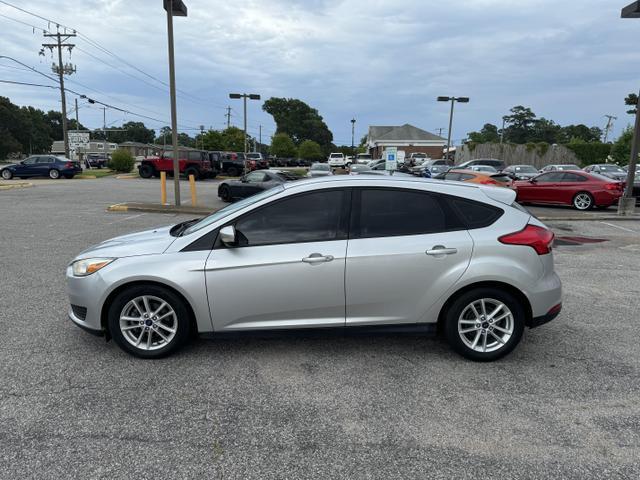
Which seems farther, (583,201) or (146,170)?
(146,170)

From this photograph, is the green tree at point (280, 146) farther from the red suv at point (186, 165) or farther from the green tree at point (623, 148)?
the green tree at point (623, 148)

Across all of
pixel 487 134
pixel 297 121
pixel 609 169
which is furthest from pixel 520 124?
pixel 609 169

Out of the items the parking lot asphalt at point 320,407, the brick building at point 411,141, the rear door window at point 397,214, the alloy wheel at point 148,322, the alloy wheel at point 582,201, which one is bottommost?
the parking lot asphalt at point 320,407

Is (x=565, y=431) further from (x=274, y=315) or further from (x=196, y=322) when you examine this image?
(x=196, y=322)

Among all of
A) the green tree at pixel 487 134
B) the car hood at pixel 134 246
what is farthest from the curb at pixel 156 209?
the green tree at pixel 487 134

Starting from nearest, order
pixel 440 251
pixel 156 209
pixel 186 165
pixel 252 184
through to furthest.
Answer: pixel 440 251 → pixel 156 209 → pixel 252 184 → pixel 186 165

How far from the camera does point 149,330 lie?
149 inches

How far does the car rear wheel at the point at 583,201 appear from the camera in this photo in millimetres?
15562

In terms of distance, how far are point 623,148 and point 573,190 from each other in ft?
79.9

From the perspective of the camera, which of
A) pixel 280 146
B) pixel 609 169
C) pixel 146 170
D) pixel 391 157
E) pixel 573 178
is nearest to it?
pixel 573 178

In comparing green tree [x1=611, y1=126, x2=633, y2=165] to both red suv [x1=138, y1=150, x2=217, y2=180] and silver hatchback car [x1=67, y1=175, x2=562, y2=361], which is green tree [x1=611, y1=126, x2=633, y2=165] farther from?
silver hatchback car [x1=67, y1=175, x2=562, y2=361]

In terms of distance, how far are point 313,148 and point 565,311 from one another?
73.8m

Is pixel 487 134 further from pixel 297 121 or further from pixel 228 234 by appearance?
pixel 228 234

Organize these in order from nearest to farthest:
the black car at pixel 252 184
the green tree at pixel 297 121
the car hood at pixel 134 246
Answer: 1. the car hood at pixel 134 246
2. the black car at pixel 252 184
3. the green tree at pixel 297 121
